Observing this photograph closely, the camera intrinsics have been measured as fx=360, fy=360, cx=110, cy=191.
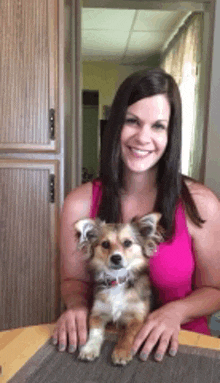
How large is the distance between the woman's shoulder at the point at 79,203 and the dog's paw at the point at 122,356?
1.18ft

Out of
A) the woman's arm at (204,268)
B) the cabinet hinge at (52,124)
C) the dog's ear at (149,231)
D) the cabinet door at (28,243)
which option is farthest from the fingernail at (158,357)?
the cabinet hinge at (52,124)

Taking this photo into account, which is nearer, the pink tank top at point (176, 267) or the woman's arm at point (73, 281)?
the woman's arm at point (73, 281)

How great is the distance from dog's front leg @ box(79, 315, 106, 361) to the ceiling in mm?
3318

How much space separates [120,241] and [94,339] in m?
0.24

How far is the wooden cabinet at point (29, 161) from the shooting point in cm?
166

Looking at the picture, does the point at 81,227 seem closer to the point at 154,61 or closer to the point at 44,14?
the point at 44,14

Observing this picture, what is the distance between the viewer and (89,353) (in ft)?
2.39

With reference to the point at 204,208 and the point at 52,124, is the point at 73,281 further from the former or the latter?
the point at 52,124

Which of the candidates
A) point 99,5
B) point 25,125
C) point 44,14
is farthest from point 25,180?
point 99,5

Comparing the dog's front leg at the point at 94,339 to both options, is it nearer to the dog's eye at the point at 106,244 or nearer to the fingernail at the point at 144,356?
the fingernail at the point at 144,356

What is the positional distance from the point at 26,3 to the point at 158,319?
1.50 m

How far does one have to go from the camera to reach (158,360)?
2.37ft

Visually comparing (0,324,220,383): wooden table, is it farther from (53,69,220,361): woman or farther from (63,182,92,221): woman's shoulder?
(63,182,92,221): woman's shoulder

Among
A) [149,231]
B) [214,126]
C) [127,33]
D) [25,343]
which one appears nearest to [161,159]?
[149,231]
